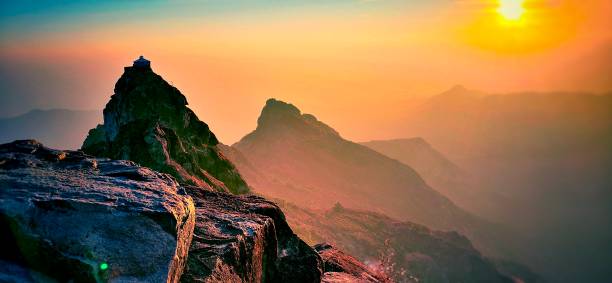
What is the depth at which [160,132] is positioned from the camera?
3238cm

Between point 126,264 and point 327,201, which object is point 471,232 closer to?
point 327,201

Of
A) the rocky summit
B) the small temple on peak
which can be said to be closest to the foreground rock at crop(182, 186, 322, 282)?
the rocky summit

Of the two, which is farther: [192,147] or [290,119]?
[290,119]

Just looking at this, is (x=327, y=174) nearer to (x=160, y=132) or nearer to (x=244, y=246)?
(x=160, y=132)

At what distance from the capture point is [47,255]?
8.50 m

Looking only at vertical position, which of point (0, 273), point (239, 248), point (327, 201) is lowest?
point (0, 273)

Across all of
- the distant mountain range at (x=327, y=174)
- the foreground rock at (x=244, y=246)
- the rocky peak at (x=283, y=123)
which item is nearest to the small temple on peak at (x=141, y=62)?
the foreground rock at (x=244, y=246)

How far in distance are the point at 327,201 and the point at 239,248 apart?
14080 cm

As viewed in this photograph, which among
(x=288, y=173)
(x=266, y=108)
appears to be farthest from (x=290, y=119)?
(x=288, y=173)

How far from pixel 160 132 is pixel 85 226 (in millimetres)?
24348

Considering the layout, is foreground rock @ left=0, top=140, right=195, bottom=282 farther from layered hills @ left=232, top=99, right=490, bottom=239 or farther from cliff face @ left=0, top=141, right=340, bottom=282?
layered hills @ left=232, top=99, right=490, bottom=239

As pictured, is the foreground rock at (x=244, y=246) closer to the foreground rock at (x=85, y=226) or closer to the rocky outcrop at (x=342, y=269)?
the foreground rock at (x=85, y=226)

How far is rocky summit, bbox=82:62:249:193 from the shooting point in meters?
30.6

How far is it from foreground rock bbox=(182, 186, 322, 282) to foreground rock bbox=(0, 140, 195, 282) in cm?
96
